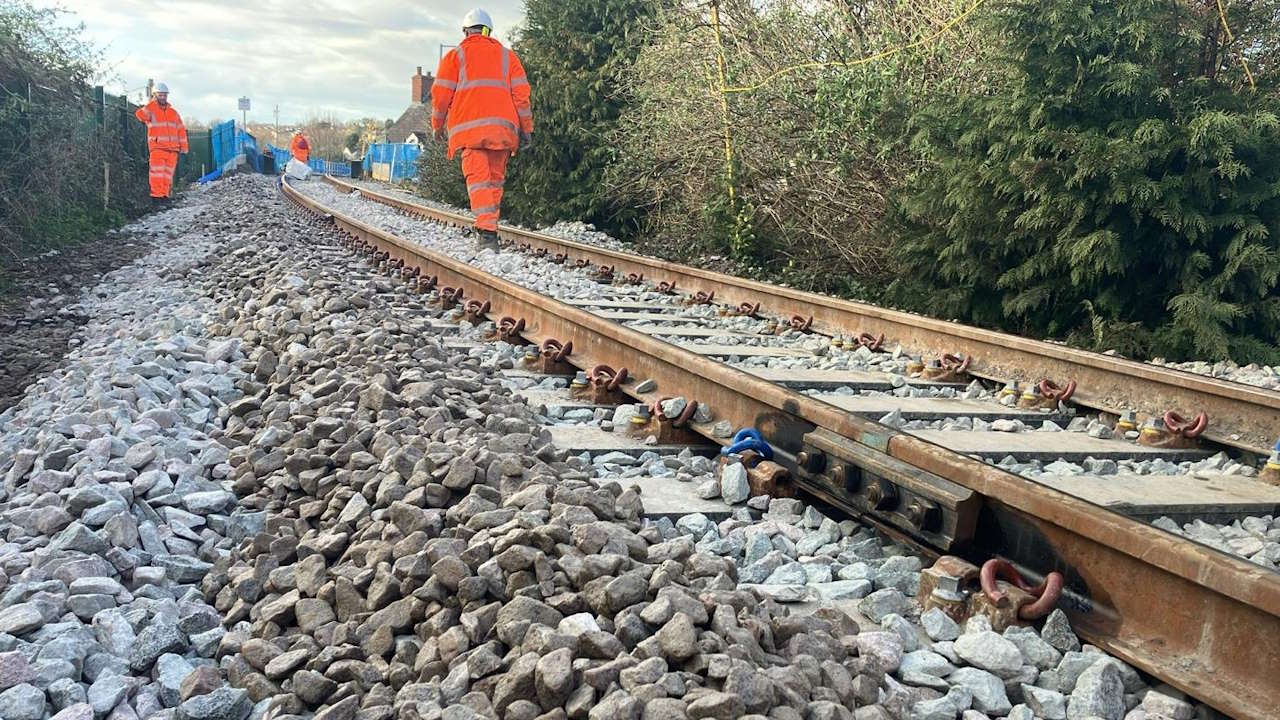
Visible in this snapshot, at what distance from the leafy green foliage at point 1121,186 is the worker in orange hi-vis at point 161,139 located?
16.8m

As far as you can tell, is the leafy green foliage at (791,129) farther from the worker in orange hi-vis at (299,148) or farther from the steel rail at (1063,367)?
the worker in orange hi-vis at (299,148)

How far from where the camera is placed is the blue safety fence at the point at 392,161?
44906mm

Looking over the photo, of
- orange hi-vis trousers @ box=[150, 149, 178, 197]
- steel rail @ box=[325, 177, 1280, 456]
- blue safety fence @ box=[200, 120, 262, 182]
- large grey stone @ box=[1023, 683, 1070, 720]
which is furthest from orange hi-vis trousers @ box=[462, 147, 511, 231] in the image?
blue safety fence @ box=[200, 120, 262, 182]

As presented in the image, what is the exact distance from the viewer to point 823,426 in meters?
3.16

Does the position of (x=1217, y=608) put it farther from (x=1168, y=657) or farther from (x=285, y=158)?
(x=285, y=158)

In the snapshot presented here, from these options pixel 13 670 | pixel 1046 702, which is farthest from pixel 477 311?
pixel 1046 702

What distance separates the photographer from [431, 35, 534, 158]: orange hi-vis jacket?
33.1ft

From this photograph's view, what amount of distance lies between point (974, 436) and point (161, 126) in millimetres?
19654

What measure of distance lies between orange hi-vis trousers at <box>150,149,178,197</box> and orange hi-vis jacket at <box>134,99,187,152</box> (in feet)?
0.58

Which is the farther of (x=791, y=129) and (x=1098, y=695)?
(x=791, y=129)

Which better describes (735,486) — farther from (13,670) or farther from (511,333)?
(511,333)

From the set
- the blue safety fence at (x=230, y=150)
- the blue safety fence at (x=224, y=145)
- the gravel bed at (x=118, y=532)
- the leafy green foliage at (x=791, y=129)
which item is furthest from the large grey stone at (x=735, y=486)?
the blue safety fence at (x=224, y=145)

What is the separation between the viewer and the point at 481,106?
10.3 m

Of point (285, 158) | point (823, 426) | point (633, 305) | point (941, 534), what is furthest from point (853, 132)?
point (285, 158)
